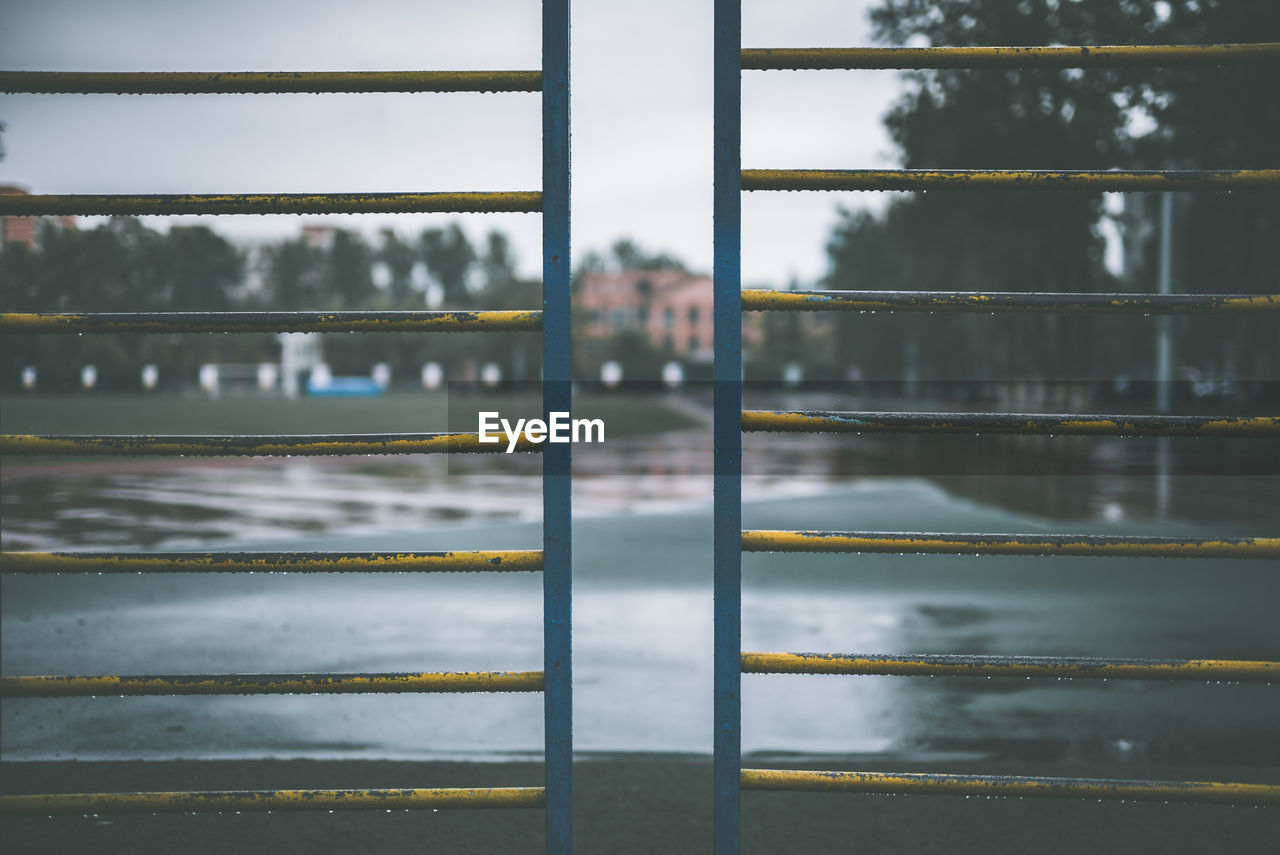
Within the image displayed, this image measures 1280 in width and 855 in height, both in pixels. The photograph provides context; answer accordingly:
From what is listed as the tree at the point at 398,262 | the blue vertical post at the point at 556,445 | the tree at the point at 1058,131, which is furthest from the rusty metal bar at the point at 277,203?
the tree at the point at 398,262

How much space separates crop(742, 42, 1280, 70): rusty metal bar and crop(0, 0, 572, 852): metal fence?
0.53 m

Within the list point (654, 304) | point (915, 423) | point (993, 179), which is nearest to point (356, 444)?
point (915, 423)

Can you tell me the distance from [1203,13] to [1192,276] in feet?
96.7

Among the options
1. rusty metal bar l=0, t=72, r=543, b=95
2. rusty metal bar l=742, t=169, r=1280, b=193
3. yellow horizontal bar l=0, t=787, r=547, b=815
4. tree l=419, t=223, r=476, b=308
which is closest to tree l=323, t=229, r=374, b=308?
tree l=419, t=223, r=476, b=308

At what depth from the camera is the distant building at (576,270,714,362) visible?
138250mm

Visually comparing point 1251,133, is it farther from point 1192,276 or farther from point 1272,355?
point 1192,276

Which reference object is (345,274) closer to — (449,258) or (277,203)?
(449,258)

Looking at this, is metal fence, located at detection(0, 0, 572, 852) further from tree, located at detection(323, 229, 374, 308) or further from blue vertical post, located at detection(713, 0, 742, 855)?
tree, located at detection(323, 229, 374, 308)

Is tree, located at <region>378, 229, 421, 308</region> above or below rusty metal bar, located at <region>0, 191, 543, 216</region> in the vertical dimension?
above

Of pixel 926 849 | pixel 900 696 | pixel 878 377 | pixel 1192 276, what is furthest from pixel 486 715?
pixel 878 377

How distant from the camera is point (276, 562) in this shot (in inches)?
107

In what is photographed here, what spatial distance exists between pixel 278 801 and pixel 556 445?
1.05 m

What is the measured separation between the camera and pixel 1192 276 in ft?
116

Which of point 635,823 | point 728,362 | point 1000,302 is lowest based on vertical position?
point 635,823
